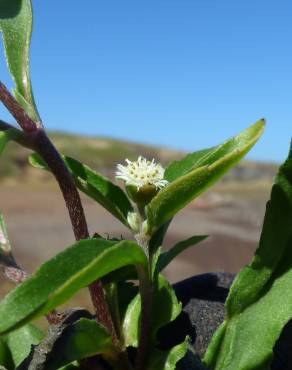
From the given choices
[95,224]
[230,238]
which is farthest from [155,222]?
[95,224]

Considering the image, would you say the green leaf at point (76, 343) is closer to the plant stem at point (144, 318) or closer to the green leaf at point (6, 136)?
the plant stem at point (144, 318)

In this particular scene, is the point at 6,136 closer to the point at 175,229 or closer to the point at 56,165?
the point at 56,165

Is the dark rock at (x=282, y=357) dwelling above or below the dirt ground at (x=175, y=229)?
above

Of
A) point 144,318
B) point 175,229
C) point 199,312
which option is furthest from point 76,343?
point 175,229

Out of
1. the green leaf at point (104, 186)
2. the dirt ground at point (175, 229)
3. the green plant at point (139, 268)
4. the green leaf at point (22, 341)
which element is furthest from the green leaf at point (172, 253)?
the dirt ground at point (175, 229)

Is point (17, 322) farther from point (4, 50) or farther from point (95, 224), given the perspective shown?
point (95, 224)

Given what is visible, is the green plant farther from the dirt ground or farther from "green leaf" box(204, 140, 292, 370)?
the dirt ground
